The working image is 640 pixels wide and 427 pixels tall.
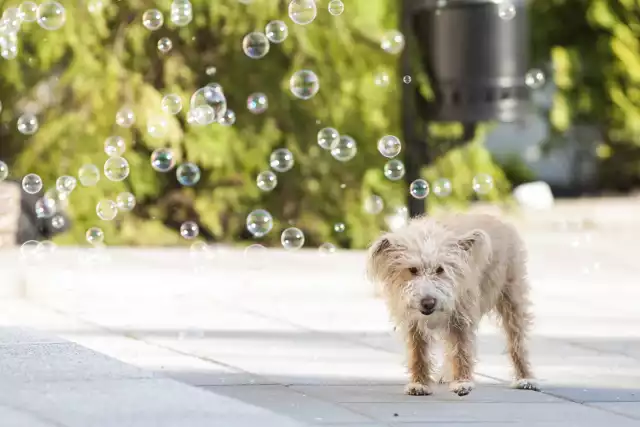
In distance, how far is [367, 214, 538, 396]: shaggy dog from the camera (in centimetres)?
694

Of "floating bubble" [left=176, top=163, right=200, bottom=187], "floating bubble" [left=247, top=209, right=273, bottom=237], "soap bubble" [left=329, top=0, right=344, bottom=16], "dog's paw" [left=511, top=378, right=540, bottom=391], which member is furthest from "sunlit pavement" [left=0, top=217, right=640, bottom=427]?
"soap bubble" [left=329, top=0, right=344, bottom=16]

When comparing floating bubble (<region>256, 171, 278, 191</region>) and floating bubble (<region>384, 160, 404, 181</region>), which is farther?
floating bubble (<region>256, 171, 278, 191</region>)

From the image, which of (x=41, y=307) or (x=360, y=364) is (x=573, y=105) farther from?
(x=360, y=364)

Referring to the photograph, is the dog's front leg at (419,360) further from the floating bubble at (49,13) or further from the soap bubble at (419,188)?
the floating bubble at (49,13)

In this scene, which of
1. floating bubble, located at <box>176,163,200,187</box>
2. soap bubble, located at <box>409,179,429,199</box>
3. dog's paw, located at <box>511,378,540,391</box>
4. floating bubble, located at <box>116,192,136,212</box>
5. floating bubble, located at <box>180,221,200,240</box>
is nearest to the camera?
dog's paw, located at <box>511,378,540,391</box>

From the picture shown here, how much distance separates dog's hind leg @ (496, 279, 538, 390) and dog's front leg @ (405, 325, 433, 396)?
496 mm

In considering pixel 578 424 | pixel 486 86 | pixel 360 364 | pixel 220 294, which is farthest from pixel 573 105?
pixel 578 424

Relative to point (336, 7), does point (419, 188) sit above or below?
below

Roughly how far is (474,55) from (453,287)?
17.6 ft

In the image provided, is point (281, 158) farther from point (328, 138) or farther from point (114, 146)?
point (114, 146)

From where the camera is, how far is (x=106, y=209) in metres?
13.5

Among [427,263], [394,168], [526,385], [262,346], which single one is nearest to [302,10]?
[394,168]

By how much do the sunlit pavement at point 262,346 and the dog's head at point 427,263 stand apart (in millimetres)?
446

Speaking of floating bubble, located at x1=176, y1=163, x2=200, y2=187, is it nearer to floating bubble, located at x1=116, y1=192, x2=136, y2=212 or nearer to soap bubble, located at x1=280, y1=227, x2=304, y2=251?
soap bubble, located at x1=280, y1=227, x2=304, y2=251
